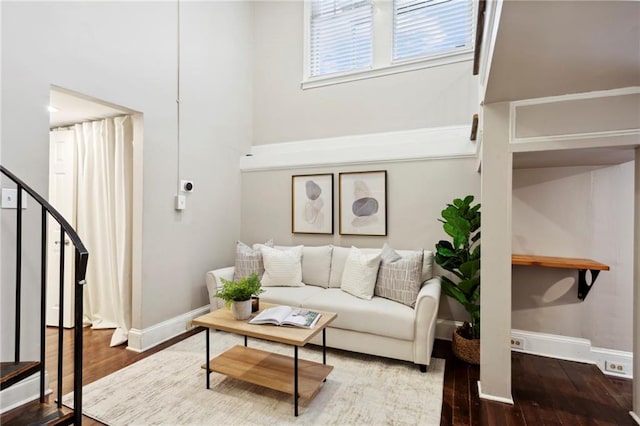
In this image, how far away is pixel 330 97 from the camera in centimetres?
426

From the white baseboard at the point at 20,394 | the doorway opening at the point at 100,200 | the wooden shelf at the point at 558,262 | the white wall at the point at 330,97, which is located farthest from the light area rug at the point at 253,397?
the white wall at the point at 330,97

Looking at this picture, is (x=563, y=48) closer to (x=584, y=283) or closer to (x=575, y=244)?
(x=575, y=244)

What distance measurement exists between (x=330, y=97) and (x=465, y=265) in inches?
108

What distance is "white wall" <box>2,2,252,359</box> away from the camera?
7.29 ft

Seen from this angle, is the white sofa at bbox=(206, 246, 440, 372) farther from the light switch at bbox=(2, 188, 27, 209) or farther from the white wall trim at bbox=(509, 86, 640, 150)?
the light switch at bbox=(2, 188, 27, 209)

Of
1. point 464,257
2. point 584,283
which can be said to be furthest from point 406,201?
point 584,283

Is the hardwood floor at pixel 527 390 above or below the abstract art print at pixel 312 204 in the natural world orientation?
→ below

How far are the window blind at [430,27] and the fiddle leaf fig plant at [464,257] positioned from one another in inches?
79.4

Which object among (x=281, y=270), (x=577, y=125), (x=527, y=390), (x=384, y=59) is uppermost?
(x=384, y=59)

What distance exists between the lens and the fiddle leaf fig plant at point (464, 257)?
2.79 metres

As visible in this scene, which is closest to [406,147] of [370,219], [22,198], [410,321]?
[370,219]

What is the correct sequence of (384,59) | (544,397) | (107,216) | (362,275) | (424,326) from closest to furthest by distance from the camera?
(544,397) < (424,326) < (362,275) < (107,216) < (384,59)

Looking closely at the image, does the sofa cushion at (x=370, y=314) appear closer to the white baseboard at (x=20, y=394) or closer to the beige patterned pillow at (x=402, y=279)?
the beige patterned pillow at (x=402, y=279)

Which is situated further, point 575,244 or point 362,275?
point 362,275
